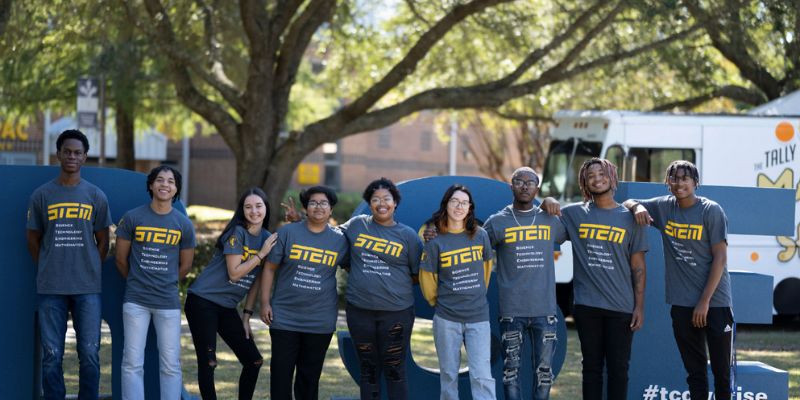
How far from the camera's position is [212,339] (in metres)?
6.23

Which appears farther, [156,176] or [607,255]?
[156,176]

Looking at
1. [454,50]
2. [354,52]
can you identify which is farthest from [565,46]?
[354,52]

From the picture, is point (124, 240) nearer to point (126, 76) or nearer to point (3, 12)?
point (3, 12)

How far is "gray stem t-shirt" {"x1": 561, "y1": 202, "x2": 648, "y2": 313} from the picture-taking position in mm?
6180

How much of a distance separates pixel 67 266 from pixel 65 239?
17 cm

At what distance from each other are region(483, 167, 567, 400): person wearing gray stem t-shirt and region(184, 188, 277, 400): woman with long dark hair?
1522 millimetres

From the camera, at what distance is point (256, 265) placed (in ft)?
20.5

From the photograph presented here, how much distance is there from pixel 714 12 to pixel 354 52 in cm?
1007

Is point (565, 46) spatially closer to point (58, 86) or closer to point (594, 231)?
point (58, 86)

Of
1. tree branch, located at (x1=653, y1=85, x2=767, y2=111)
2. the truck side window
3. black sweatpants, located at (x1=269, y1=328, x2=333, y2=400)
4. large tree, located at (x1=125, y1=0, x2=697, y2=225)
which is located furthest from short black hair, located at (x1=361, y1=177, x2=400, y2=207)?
tree branch, located at (x1=653, y1=85, x2=767, y2=111)

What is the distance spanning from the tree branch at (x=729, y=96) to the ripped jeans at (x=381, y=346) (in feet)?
38.8

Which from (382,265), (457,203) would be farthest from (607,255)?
(382,265)

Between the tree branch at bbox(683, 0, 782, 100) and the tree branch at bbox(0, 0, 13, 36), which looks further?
the tree branch at bbox(683, 0, 782, 100)

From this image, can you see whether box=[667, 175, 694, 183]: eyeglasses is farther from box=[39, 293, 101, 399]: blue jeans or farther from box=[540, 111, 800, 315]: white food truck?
box=[540, 111, 800, 315]: white food truck
